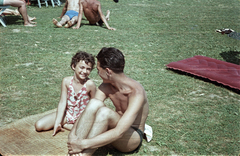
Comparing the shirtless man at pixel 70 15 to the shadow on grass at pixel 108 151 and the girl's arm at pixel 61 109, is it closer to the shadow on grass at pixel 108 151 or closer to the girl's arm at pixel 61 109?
the girl's arm at pixel 61 109

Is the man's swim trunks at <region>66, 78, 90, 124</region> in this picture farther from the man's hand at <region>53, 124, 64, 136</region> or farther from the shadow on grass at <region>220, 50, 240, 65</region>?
the shadow on grass at <region>220, 50, 240, 65</region>

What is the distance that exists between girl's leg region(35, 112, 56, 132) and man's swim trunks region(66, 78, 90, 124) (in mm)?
211

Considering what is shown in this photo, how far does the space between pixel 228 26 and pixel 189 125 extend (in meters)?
8.29

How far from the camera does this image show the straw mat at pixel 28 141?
9.70 feet

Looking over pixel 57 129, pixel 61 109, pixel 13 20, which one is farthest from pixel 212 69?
pixel 13 20

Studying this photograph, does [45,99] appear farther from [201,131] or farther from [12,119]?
[201,131]

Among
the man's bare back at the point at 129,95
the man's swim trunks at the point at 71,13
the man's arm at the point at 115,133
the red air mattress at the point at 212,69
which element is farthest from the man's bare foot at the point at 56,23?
the man's arm at the point at 115,133

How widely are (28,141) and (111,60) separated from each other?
1581mm

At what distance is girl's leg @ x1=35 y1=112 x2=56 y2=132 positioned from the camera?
3316 mm

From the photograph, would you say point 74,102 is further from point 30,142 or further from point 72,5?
point 72,5

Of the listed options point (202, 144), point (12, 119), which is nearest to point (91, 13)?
point (12, 119)

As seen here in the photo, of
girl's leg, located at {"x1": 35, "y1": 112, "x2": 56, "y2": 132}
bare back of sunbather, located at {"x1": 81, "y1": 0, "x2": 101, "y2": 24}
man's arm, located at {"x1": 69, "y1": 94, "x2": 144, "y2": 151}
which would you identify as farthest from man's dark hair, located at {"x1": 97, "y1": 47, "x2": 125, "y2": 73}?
bare back of sunbather, located at {"x1": 81, "y1": 0, "x2": 101, "y2": 24}

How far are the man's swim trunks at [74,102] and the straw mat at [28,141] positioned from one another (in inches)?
9.0

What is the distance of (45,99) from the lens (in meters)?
4.36
